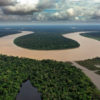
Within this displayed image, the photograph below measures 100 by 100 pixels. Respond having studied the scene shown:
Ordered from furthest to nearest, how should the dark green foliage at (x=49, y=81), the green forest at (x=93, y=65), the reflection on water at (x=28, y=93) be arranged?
the green forest at (x=93, y=65) < the reflection on water at (x=28, y=93) < the dark green foliage at (x=49, y=81)

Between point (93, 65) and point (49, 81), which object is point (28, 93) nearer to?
point (49, 81)

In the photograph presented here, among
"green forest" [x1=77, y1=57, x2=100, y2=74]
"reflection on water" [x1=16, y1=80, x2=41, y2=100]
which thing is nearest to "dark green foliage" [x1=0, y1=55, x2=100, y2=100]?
"reflection on water" [x1=16, y1=80, x2=41, y2=100]

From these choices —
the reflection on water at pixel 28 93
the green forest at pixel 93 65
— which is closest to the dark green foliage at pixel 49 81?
the reflection on water at pixel 28 93

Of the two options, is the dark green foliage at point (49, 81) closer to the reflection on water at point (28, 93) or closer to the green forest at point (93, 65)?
the reflection on water at point (28, 93)

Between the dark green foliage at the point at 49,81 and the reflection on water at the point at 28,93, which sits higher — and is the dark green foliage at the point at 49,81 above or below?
above

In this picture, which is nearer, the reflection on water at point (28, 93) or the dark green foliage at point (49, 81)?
the dark green foliage at point (49, 81)

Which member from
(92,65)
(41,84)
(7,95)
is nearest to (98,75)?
(92,65)
